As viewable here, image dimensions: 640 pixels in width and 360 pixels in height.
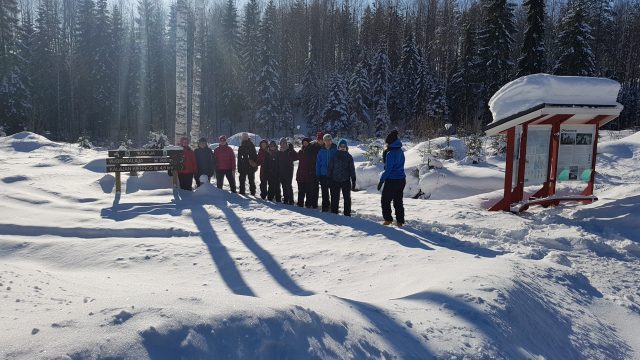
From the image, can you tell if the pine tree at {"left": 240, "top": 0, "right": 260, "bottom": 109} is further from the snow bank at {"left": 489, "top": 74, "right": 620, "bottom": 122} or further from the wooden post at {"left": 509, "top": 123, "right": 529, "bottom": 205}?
the wooden post at {"left": 509, "top": 123, "right": 529, "bottom": 205}

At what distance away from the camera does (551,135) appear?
854 cm

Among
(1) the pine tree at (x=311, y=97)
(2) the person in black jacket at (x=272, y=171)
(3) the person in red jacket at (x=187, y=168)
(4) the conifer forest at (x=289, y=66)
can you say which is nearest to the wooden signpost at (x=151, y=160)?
(3) the person in red jacket at (x=187, y=168)

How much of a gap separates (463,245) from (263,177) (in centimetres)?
514

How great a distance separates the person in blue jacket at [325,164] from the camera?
339 inches

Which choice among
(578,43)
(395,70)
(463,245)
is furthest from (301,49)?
(463,245)

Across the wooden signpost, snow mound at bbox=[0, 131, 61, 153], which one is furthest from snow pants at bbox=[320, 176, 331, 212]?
snow mound at bbox=[0, 131, 61, 153]

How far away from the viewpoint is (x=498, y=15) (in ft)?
109

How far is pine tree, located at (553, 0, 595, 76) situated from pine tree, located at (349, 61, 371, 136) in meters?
16.3

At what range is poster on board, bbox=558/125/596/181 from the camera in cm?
859

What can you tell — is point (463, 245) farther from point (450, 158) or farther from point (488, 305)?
point (450, 158)

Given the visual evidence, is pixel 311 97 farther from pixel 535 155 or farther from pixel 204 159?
pixel 535 155

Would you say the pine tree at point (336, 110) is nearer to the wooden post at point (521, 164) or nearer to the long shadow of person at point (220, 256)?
the wooden post at point (521, 164)

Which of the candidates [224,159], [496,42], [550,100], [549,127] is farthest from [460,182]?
[496,42]

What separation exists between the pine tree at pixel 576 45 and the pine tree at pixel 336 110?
55.9 ft
